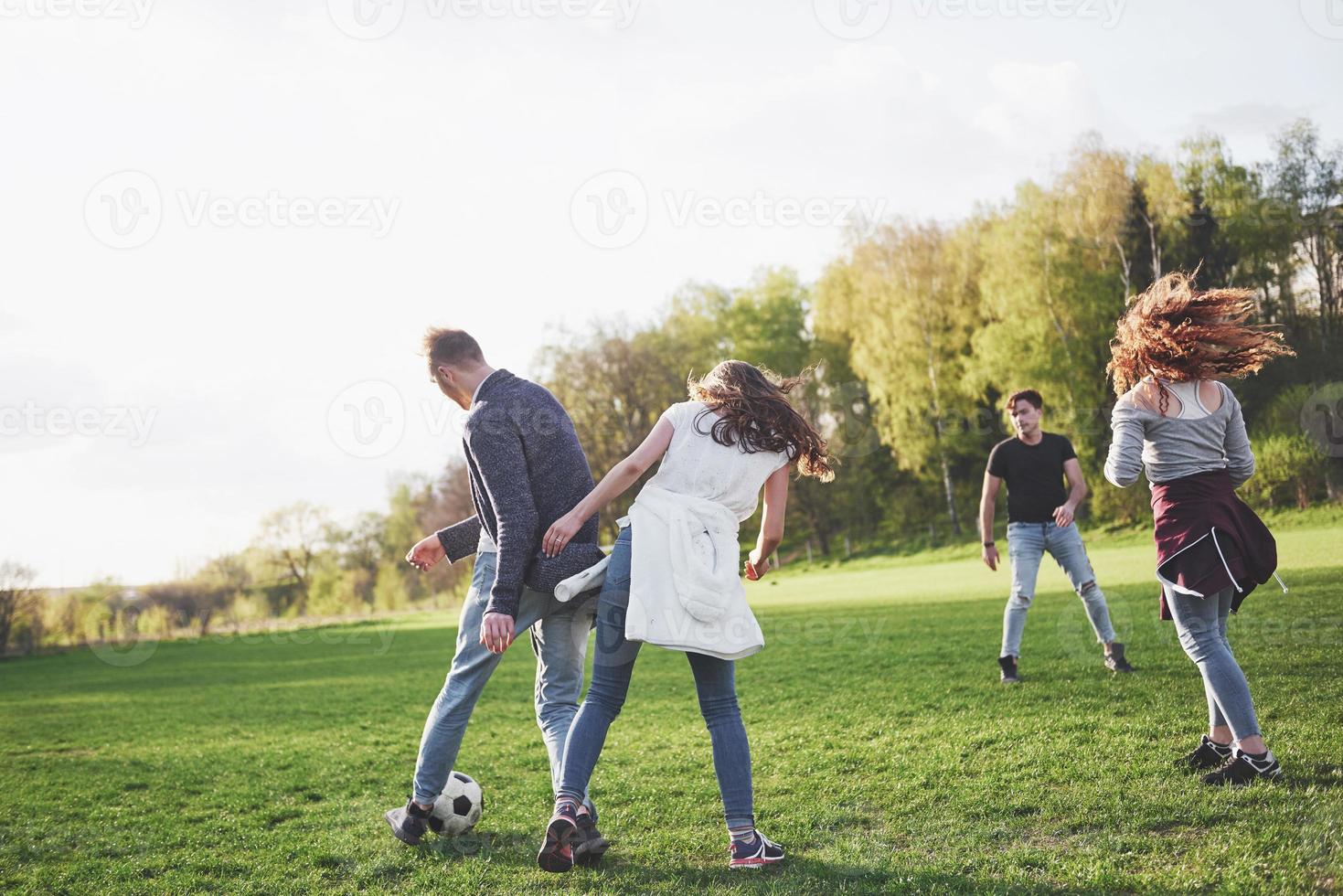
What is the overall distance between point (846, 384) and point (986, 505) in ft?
134

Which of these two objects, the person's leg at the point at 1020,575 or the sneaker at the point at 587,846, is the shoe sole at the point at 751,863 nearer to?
the sneaker at the point at 587,846

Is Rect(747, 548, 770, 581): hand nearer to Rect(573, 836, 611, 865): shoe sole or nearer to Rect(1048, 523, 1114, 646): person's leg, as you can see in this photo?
Rect(573, 836, 611, 865): shoe sole

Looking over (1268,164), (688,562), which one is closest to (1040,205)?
(1268,164)

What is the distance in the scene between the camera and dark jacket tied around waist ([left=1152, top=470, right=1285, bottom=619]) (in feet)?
15.0

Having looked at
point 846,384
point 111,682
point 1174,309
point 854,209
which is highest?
point 854,209

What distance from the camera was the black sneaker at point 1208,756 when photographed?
188 inches

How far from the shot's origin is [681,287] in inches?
2127

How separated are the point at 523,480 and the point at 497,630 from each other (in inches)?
27.0

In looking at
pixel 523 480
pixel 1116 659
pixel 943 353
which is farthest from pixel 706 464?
pixel 943 353

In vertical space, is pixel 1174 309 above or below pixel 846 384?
below

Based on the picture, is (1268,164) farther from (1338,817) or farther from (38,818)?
(38,818)

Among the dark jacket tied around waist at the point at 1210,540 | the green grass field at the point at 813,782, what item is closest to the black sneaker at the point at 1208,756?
the green grass field at the point at 813,782

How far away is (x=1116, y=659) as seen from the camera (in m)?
7.99

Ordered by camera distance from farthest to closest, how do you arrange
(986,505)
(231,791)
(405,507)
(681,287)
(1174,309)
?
1. (405,507)
2. (681,287)
3. (986,505)
4. (231,791)
5. (1174,309)
